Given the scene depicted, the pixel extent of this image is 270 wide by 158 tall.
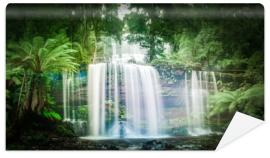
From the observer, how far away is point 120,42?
566 centimetres

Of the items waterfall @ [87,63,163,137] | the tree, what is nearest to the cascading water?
waterfall @ [87,63,163,137]

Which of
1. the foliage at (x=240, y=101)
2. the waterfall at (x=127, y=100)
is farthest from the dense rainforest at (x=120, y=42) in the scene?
the waterfall at (x=127, y=100)

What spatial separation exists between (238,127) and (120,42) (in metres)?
1.46

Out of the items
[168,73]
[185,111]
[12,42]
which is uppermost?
[12,42]

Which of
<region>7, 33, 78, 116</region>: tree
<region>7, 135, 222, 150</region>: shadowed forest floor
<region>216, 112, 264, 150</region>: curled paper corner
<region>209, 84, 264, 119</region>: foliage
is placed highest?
<region>7, 33, 78, 116</region>: tree

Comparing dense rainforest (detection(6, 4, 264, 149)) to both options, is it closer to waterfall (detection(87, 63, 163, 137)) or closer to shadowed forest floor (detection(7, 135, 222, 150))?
shadowed forest floor (detection(7, 135, 222, 150))

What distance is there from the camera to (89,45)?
5684 millimetres

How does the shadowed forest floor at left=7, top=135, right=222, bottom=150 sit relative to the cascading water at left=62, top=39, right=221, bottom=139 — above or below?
below

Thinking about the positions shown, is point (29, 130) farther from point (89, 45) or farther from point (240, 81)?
point (240, 81)

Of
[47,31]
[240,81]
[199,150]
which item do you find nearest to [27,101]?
[47,31]

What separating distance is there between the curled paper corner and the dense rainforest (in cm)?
7

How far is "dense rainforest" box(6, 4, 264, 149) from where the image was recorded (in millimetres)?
5621

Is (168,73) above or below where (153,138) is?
above

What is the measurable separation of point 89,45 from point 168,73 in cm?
85
